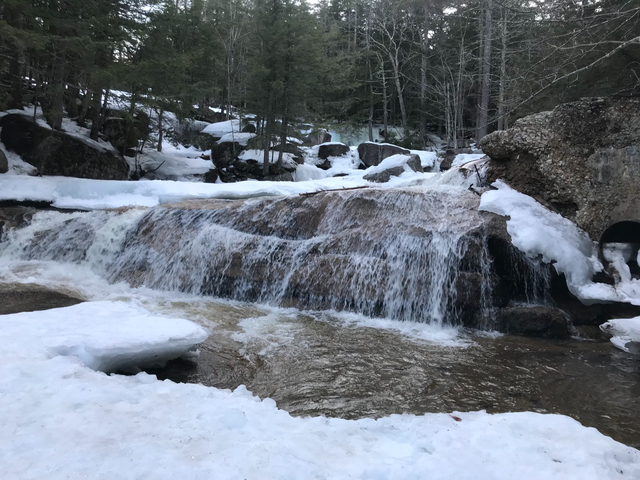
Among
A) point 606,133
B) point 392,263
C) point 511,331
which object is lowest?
point 511,331

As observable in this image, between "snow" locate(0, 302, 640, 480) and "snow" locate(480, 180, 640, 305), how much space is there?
3680 millimetres

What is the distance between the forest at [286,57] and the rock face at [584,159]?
2.61ft

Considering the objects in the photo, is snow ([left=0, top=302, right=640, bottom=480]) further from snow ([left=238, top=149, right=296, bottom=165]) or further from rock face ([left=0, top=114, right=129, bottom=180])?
snow ([left=238, top=149, right=296, bottom=165])

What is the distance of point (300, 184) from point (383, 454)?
35.3ft

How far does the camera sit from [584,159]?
6.66 meters

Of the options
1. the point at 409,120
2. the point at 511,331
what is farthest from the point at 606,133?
the point at 409,120

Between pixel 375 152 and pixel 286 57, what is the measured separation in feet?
21.7

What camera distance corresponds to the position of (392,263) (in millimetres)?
6539

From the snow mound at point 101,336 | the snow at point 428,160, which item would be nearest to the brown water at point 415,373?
the snow mound at point 101,336

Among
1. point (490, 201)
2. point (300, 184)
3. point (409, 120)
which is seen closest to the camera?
point (490, 201)

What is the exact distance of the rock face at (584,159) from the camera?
6.25 meters

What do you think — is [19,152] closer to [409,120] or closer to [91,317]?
[91,317]

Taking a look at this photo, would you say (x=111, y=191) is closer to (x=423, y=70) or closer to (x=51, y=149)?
(x=51, y=149)

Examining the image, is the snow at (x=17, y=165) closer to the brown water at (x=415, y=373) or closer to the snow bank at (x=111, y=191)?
the snow bank at (x=111, y=191)
